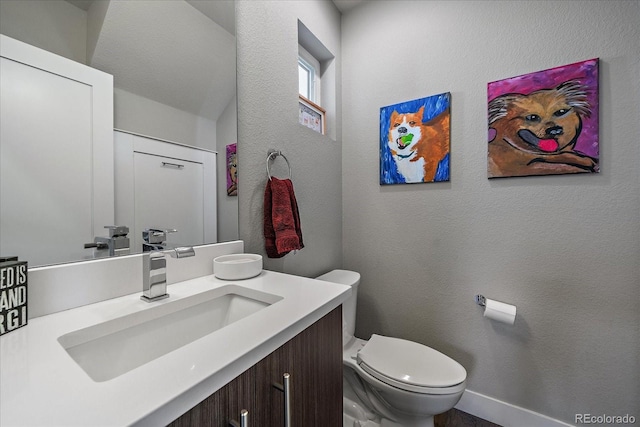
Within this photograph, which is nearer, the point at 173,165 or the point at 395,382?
the point at 173,165

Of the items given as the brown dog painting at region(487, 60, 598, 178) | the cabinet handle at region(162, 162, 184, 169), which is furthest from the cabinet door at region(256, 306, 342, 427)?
the brown dog painting at region(487, 60, 598, 178)

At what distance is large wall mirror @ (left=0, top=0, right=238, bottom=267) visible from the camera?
0.65m

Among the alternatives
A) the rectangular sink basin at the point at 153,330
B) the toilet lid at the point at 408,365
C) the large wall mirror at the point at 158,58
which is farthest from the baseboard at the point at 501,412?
the large wall mirror at the point at 158,58

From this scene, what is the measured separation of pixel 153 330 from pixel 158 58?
88 centimetres

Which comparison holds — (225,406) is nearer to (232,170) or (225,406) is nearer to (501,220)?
(232,170)

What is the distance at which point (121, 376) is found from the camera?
38cm

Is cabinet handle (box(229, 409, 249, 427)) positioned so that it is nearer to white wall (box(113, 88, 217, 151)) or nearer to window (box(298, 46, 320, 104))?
white wall (box(113, 88, 217, 151))

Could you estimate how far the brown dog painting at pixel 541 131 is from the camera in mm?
1162

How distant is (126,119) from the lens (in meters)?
0.79

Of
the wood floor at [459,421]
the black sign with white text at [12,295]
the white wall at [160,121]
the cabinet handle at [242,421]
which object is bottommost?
the wood floor at [459,421]

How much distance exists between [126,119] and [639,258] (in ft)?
6.67

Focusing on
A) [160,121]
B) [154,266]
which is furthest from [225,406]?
[160,121]

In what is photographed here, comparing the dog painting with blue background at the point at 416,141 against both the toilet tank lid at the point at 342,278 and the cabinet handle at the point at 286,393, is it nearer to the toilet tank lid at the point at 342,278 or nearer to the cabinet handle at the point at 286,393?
the toilet tank lid at the point at 342,278

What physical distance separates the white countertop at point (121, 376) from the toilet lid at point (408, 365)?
668 millimetres
